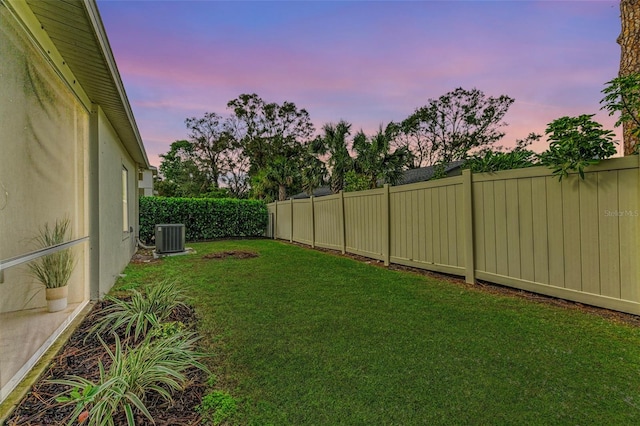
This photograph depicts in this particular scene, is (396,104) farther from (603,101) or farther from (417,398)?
(417,398)

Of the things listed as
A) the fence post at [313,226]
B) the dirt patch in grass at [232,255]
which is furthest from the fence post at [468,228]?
the fence post at [313,226]

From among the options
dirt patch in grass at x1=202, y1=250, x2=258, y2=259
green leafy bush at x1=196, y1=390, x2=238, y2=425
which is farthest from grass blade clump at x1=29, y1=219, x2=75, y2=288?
dirt patch in grass at x1=202, y1=250, x2=258, y2=259

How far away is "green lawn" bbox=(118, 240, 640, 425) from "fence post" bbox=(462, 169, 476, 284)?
42 cm

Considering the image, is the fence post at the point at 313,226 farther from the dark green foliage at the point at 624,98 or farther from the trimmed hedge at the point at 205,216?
the dark green foliage at the point at 624,98

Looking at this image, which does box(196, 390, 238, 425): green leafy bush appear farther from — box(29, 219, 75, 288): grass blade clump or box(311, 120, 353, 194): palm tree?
box(311, 120, 353, 194): palm tree

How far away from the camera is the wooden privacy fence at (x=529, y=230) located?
2.87m

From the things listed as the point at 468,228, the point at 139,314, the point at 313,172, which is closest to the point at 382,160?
the point at 313,172

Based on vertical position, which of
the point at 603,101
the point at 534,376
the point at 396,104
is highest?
the point at 396,104

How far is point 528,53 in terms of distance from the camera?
7820 mm

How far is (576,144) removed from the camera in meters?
3.08

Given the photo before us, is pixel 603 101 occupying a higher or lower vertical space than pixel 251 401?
higher

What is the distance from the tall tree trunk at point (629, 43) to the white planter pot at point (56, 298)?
6.60 metres

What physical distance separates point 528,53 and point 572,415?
30.7 ft

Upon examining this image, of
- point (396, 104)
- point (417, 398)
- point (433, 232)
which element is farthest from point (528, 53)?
point (417, 398)
